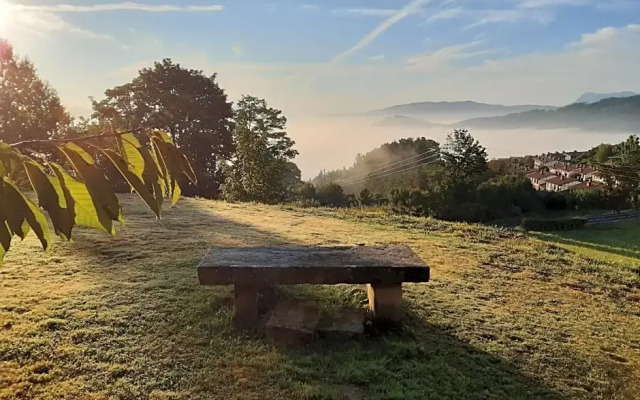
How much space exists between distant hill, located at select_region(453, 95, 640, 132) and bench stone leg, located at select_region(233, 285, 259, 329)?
5364 centimetres

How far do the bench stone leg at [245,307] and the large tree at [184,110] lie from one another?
48.2 ft

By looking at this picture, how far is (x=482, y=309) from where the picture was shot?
12.8ft

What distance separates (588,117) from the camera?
66625mm

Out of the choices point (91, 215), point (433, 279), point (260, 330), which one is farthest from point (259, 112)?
point (91, 215)

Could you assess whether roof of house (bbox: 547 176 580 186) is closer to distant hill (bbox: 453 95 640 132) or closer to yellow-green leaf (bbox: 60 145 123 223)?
distant hill (bbox: 453 95 640 132)

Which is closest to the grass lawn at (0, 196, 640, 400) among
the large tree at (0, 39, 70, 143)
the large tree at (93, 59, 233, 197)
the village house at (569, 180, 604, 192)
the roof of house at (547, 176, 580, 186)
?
the large tree at (0, 39, 70, 143)

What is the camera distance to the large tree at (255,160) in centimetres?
1575

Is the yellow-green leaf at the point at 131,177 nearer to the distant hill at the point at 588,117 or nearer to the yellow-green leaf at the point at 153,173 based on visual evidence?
the yellow-green leaf at the point at 153,173

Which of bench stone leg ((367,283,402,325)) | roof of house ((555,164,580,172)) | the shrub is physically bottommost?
bench stone leg ((367,283,402,325))

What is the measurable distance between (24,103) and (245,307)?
12.7 m

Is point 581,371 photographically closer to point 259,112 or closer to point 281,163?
point 281,163

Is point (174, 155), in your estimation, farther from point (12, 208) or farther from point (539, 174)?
point (539, 174)

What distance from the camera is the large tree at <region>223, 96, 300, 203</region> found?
15.8 m

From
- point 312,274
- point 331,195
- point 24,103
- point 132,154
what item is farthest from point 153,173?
point 331,195
